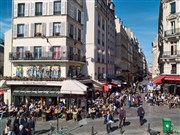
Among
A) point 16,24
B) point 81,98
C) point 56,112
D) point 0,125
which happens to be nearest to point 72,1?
point 16,24

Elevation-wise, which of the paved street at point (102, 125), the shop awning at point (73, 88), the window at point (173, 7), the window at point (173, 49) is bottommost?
the paved street at point (102, 125)

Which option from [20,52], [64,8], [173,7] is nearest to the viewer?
[64,8]

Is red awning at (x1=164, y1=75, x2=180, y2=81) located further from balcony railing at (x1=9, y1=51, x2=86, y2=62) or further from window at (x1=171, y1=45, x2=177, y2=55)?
balcony railing at (x1=9, y1=51, x2=86, y2=62)

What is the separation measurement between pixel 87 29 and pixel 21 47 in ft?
30.8

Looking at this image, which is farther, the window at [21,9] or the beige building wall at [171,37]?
the beige building wall at [171,37]

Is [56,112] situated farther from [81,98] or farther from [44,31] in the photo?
[44,31]

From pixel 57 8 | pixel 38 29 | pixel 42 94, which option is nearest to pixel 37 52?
pixel 38 29

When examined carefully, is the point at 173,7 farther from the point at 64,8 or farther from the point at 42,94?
the point at 42,94

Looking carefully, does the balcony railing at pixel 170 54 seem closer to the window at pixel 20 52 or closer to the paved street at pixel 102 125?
the paved street at pixel 102 125

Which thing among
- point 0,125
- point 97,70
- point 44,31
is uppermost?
point 44,31

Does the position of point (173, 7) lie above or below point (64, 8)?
above

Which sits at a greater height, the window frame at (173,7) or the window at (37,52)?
the window frame at (173,7)

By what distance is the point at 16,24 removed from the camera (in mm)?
28000

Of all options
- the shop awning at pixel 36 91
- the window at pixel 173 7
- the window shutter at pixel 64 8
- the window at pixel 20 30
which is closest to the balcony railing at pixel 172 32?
the window at pixel 173 7
